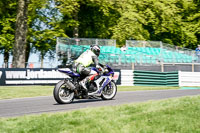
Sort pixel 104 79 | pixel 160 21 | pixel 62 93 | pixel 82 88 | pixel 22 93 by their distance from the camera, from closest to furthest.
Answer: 1. pixel 62 93
2. pixel 82 88
3. pixel 104 79
4. pixel 22 93
5. pixel 160 21

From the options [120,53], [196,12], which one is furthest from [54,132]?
[196,12]

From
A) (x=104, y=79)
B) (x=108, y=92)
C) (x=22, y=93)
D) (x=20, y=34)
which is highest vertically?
(x=20, y=34)

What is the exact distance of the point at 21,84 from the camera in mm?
19297

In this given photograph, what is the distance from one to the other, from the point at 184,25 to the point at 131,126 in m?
27.8

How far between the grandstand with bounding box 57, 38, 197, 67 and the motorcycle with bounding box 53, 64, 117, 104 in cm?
1090

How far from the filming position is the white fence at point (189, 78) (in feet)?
67.6

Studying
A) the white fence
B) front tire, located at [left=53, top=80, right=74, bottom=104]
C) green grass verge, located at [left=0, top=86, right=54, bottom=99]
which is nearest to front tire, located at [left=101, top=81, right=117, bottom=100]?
front tire, located at [left=53, top=80, right=74, bottom=104]

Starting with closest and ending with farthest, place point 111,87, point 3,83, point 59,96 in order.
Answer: point 59,96, point 111,87, point 3,83

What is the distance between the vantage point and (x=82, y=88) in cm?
902

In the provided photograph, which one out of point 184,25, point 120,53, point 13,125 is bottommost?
point 13,125

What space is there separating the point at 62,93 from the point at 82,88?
0.60 m

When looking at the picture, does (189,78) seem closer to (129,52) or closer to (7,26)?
(129,52)

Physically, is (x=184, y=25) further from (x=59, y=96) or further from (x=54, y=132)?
(x=54, y=132)

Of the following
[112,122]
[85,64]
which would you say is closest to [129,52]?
[85,64]
